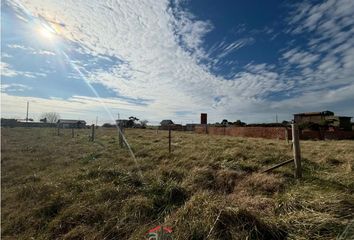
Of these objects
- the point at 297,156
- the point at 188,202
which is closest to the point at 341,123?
the point at 297,156

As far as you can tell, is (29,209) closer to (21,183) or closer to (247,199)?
(21,183)

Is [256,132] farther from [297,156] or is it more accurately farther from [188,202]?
[188,202]

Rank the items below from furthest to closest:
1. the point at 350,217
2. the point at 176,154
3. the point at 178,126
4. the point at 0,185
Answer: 1. the point at 178,126
2. the point at 176,154
3. the point at 0,185
4. the point at 350,217

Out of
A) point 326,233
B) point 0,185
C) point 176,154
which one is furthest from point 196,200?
point 0,185

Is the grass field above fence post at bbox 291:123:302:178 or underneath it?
underneath

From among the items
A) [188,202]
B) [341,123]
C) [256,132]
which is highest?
[341,123]

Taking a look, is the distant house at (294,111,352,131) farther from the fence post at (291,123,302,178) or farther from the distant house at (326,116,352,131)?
the fence post at (291,123,302,178)

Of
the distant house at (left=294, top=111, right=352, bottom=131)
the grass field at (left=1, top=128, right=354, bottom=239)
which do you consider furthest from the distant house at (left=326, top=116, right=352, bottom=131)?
the grass field at (left=1, top=128, right=354, bottom=239)

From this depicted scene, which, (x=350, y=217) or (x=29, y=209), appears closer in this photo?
(x=350, y=217)

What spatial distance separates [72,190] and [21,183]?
205cm

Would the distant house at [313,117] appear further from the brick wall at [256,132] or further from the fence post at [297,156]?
the fence post at [297,156]

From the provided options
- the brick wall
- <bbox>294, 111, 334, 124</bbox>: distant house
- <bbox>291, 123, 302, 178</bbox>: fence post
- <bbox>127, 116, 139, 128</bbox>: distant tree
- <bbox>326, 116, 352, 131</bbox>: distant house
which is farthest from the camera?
<bbox>127, 116, 139, 128</bbox>: distant tree

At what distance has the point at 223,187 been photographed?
17.3 ft

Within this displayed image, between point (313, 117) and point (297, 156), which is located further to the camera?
point (313, 117)
